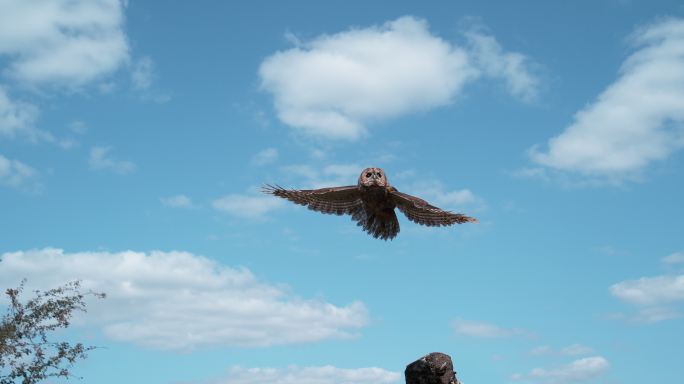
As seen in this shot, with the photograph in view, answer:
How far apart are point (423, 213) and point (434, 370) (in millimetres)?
3286

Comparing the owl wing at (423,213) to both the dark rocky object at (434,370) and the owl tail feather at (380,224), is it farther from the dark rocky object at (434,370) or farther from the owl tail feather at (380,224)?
the dark rocky object at (434,370)

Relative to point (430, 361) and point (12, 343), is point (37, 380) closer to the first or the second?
point (12, 343)

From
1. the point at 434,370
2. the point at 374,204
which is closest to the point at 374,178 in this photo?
the point at 374,204

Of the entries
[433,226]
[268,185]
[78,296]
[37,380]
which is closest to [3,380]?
[37,380]

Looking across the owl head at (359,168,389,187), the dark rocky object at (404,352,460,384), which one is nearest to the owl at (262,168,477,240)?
the owl head at (359,168,389,187)

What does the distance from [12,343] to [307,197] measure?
17211 millimetres

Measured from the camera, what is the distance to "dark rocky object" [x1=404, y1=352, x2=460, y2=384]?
12.7 meters

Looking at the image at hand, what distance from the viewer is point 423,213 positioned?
14.6 m

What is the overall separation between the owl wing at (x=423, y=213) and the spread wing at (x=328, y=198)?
93 cm

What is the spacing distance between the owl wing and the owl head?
0.41 m

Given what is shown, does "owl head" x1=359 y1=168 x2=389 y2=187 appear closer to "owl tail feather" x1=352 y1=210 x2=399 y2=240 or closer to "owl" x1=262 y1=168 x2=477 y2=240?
"owl" x1=262 y1=168 x2=477 y2=240

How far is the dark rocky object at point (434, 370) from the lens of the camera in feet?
41.5

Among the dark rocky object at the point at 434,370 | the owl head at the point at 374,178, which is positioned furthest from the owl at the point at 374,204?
the dark rocky object at the point at 434,370

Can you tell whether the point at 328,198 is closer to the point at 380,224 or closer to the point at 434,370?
the point at 380,224
